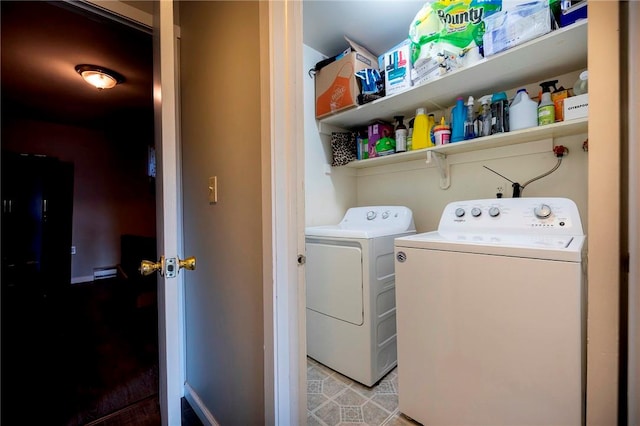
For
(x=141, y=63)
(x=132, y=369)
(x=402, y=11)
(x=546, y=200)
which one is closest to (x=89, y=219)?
(x=141, y=63)

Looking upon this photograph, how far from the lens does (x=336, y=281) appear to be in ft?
5.49

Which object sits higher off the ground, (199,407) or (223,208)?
(223,208)

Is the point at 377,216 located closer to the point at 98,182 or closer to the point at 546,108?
the point at 546,108

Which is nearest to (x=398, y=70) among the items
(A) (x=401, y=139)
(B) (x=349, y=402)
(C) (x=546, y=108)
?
(A) (x=401, y=139)

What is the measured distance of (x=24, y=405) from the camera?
1502 millimetres

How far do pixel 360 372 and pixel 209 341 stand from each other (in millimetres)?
880

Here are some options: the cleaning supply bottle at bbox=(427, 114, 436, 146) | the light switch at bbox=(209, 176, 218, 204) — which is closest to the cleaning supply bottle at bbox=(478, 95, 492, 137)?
the cleaning supply bottle at bbox=(427, 114, 436, 146)

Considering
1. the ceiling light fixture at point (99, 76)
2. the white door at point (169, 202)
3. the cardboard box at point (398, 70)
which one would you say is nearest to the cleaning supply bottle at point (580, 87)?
the cardboard box at point (398, 70)

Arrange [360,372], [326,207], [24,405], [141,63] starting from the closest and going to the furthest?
1. [24,405]
2. [360,372]
3. [326,207]
4. [141,63]

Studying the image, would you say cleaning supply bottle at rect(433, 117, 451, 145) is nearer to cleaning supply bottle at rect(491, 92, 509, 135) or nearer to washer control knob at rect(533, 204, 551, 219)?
cleaning supply bottle at rect(491, 92, 509, 135)

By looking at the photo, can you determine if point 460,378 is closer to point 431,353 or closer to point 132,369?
point 431,353

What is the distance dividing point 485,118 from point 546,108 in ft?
0.91

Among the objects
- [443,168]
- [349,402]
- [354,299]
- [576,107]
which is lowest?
[349,402]

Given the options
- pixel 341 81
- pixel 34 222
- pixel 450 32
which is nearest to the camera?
pixel 450 32
